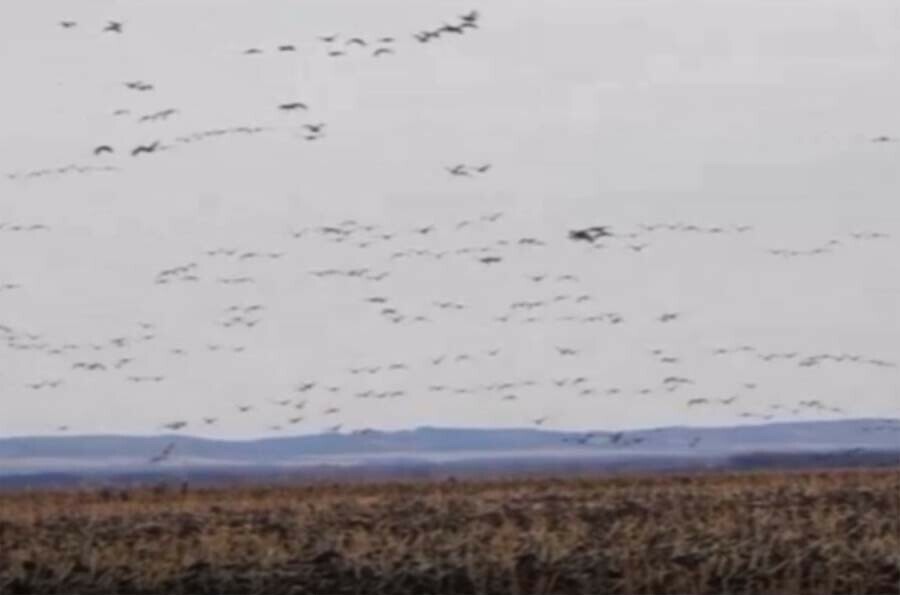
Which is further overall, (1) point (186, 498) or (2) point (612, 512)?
(1) point (186, 498)

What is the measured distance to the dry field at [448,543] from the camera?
22062 mm

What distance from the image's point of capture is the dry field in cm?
2206

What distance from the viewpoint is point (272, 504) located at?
2595cm

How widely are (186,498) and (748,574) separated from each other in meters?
6.21

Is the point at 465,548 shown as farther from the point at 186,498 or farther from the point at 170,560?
the point at 186,498

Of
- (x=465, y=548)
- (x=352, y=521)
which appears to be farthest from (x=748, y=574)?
(x=352, y=521)

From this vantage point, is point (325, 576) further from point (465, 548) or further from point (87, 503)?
point (87, 503)

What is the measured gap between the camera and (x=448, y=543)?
75.4 ft

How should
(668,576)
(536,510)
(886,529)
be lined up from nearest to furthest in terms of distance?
(668,576) → (886,529) → (536,510)

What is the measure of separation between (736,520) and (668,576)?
2258 millimetres

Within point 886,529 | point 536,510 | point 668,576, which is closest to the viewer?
point 668,576

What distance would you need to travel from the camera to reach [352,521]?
24312mm

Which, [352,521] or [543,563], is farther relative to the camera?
[352,521]

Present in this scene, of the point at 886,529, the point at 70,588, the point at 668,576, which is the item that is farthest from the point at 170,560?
the point at 886,529
